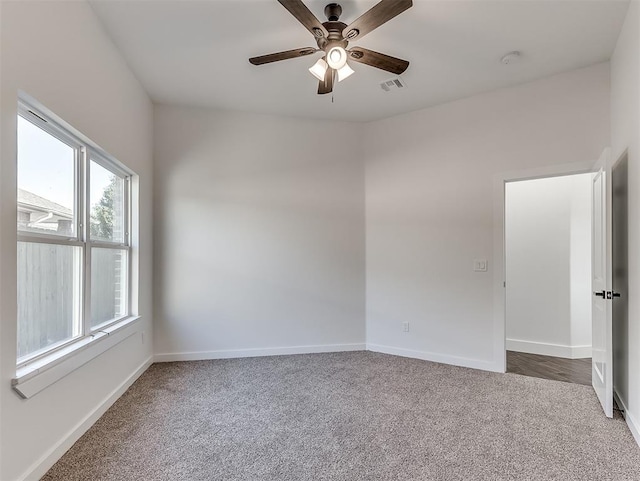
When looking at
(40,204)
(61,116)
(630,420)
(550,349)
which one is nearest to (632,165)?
(630,420)

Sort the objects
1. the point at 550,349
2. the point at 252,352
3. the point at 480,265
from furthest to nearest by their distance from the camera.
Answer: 1. the point at 550,349
2. the point at 252,352
3. the point at 480,265

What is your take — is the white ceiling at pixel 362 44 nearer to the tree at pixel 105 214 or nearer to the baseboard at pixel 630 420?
the tree at pixel 105 214

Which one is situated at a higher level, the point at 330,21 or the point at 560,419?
the point at 330,21

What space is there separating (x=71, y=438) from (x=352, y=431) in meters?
1.74

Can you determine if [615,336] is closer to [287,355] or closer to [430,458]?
[430,458]

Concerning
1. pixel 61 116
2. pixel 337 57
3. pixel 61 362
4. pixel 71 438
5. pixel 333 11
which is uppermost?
pixel 333 11

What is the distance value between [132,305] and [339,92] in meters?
2.92

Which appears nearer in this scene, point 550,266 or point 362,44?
point 362,44

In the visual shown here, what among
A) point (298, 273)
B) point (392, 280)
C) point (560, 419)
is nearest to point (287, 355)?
point (298, 273)

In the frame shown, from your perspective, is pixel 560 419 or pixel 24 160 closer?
pixel 24 160

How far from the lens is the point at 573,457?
203cm

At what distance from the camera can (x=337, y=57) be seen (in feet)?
7.45

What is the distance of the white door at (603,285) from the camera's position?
8.20 feet

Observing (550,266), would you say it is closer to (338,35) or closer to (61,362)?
(338,35)
